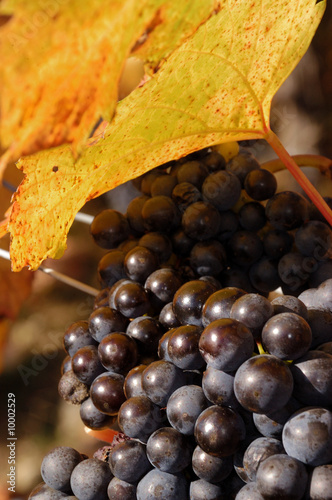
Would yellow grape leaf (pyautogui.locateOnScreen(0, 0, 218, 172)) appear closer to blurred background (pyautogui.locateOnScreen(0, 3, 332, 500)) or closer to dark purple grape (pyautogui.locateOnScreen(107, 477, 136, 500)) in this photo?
dark purple grape (pyautogui.locateOnScreen(107, 477, 136, 500))

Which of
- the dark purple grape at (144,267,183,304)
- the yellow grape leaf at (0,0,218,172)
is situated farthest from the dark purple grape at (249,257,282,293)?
the yellow grape leaf at (0,0,218,172)

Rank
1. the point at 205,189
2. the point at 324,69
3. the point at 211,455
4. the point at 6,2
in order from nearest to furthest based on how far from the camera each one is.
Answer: the point at 6,2 < the point at 211,455 < the point at 205,189 < the point at 324,69

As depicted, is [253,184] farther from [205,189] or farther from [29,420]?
[29,420]

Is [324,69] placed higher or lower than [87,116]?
lower

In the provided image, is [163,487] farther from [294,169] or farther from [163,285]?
[294,169]

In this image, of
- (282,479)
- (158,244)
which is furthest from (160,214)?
(282,479)

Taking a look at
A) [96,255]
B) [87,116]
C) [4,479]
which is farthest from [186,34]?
[4,479]
